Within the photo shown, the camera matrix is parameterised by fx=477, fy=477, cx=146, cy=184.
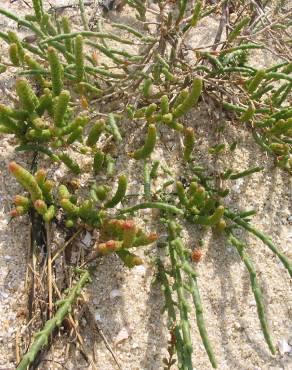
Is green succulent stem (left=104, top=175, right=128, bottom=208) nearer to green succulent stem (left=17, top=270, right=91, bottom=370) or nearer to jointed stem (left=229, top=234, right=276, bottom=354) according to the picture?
green succulent stem (left=17, top=270, right=91, bottom=370)

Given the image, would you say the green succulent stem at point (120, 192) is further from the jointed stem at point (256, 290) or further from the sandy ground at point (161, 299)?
the jointed stem at point (256, 290)

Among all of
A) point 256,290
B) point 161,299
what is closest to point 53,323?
point 161,299

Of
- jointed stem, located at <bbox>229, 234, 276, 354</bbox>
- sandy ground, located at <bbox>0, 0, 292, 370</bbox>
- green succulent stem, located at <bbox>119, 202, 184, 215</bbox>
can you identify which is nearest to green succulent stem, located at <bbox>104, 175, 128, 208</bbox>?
green succulent stem, located at <bbox>119, 202, 184, 215</bbox>

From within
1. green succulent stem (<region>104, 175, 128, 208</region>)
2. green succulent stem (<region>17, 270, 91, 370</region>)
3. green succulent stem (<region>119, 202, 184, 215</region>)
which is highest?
green succulent stem (<region>104, 175, 128, 208</region>)

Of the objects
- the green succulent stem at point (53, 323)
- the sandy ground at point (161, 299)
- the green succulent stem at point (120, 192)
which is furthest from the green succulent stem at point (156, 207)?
the green succulent stem at point (53, 323)

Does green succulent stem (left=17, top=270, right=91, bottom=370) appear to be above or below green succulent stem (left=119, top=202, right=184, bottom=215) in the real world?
below

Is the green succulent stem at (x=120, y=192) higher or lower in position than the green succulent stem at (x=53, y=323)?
higher

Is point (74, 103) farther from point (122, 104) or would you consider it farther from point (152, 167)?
point (152, 167)

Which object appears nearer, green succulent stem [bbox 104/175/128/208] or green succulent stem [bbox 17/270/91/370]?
green succulent stem [bbox 17/270/91/370]

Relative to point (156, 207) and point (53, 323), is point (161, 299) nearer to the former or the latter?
point (156, 207)

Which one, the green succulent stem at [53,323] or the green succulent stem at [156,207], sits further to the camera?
the green succulent stem at [156,207]
